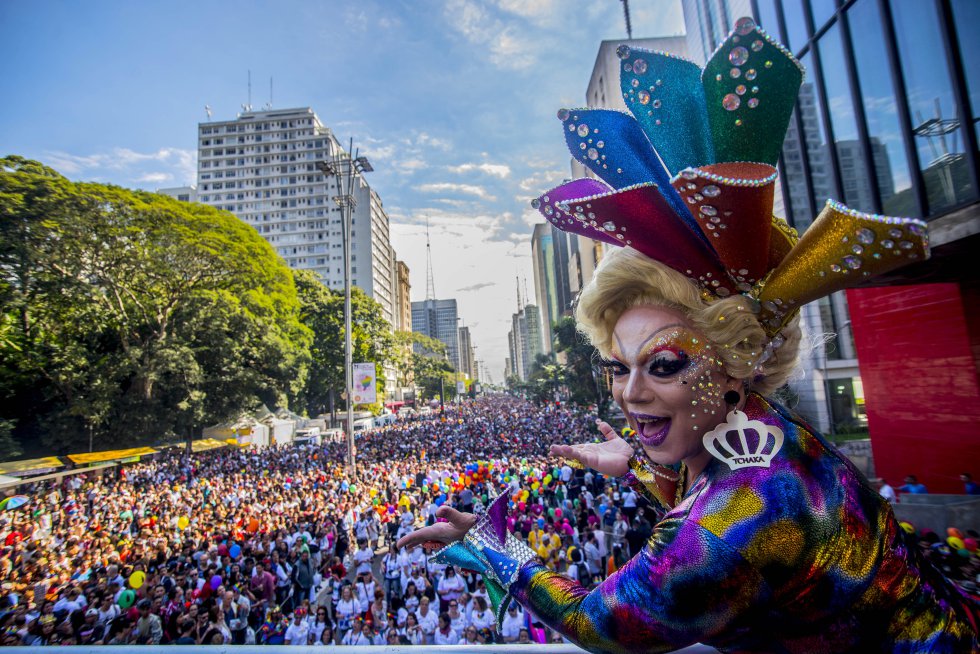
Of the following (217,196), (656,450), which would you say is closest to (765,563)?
(656,450)

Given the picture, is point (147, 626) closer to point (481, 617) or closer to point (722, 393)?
point (481, 617)

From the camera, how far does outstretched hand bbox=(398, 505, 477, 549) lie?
5.37ft

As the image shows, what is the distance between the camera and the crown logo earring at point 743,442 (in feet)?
3.96

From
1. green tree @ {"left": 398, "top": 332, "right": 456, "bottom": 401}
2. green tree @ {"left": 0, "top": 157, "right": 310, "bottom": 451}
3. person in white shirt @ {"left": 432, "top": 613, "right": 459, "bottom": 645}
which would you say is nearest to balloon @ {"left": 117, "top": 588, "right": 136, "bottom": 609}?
person in white shirt @ {"left": 432, "top": 613, "right": 459, "bottom": 645}

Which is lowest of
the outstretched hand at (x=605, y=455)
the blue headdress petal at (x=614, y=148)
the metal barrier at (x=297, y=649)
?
the metal barrier at (x=297, y=649)

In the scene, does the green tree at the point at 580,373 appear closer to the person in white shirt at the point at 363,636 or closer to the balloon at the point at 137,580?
the person in white shirt at the point at 363,636

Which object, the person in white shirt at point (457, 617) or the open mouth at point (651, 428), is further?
the person in white shirt at point (457, 617)

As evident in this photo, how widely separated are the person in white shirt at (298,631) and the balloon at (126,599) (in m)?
3.12

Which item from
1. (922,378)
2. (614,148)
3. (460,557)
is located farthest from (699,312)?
(922,378)

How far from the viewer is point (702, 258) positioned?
1.41m

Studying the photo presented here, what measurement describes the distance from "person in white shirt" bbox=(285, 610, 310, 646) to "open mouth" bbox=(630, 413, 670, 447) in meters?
7.10

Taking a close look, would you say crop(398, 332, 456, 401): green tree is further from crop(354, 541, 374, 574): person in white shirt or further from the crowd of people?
crop(354, 541, 374, 574): person in white shirt

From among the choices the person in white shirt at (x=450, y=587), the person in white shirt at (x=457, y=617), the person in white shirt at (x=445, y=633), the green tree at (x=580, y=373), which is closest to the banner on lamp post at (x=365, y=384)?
the green tree at (x=580, y=373)

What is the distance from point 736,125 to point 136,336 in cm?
3029
